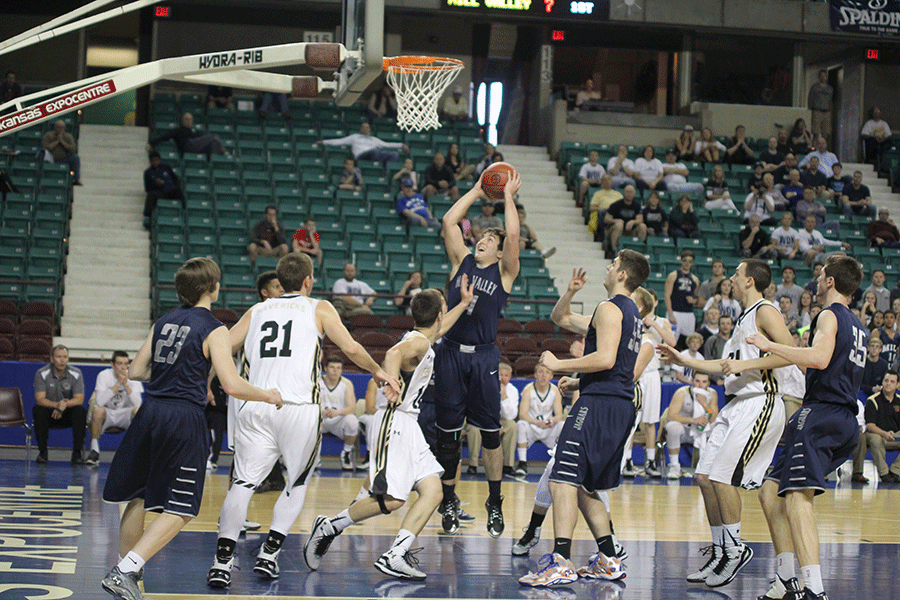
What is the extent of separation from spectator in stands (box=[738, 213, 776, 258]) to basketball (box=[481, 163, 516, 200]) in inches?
448

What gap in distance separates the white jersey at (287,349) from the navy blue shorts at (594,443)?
1.56 metres

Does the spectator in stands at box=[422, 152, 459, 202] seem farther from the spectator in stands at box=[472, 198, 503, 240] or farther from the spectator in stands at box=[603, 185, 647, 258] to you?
the spectator in stands at box=[603, 185, 647, 258]

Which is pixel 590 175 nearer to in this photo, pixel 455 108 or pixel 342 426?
pixel 455 108

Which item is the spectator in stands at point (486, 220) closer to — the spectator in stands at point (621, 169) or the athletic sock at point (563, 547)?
the spectator in stands at point (621, 169)

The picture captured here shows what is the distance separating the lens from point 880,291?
16766 mm

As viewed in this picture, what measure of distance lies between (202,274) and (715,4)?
782 inches

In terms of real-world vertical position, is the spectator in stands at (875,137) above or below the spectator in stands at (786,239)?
above

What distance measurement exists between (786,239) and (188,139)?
1128cm

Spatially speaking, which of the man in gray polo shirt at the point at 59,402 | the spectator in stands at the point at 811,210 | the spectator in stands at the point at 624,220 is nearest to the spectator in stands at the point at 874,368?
the spectator in stands at the point at 624,220

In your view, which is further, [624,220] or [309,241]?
[624,220]

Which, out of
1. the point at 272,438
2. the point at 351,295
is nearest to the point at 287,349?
the point at 272,438

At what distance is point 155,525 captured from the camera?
203 inches

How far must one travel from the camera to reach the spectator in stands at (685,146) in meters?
21.2

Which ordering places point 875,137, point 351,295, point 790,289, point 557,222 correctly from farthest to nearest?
point 875,137 < point 557,222 < point 790,289 < point 351,295
